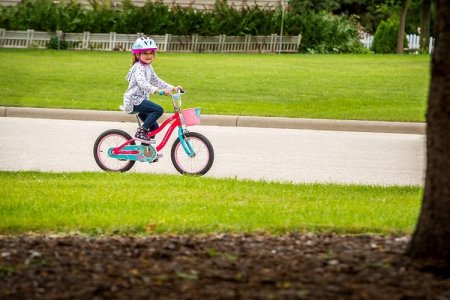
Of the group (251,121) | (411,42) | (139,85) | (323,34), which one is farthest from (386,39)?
(139,85)

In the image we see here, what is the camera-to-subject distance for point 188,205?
9.12 m

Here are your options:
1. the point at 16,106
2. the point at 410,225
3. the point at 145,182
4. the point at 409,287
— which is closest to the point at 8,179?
the point at 145,182

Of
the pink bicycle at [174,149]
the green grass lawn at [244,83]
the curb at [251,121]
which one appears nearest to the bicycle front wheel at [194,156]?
the pink bicycle at [174,149]

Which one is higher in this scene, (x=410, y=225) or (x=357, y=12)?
(x=357, y=12)

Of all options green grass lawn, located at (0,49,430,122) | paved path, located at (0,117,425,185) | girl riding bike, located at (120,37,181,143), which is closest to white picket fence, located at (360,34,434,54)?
green grass lawn, located at (0,49,430,122)

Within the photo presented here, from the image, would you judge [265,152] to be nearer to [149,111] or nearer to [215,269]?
[149,111]

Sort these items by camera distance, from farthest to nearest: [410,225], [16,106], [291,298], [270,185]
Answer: [16,106], [270,185], [410,225], [291,298]

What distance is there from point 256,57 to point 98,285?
3134 cm

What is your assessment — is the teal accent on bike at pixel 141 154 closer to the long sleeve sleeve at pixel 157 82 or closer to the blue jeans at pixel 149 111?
the blue jeans at pixel 149 111

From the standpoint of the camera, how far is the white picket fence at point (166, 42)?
3962 centimetres

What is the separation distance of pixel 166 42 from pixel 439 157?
35277 mm

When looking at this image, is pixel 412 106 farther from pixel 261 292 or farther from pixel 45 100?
pixel 261 292

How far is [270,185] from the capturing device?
10789 mm

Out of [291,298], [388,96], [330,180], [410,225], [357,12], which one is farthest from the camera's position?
[357,12]
